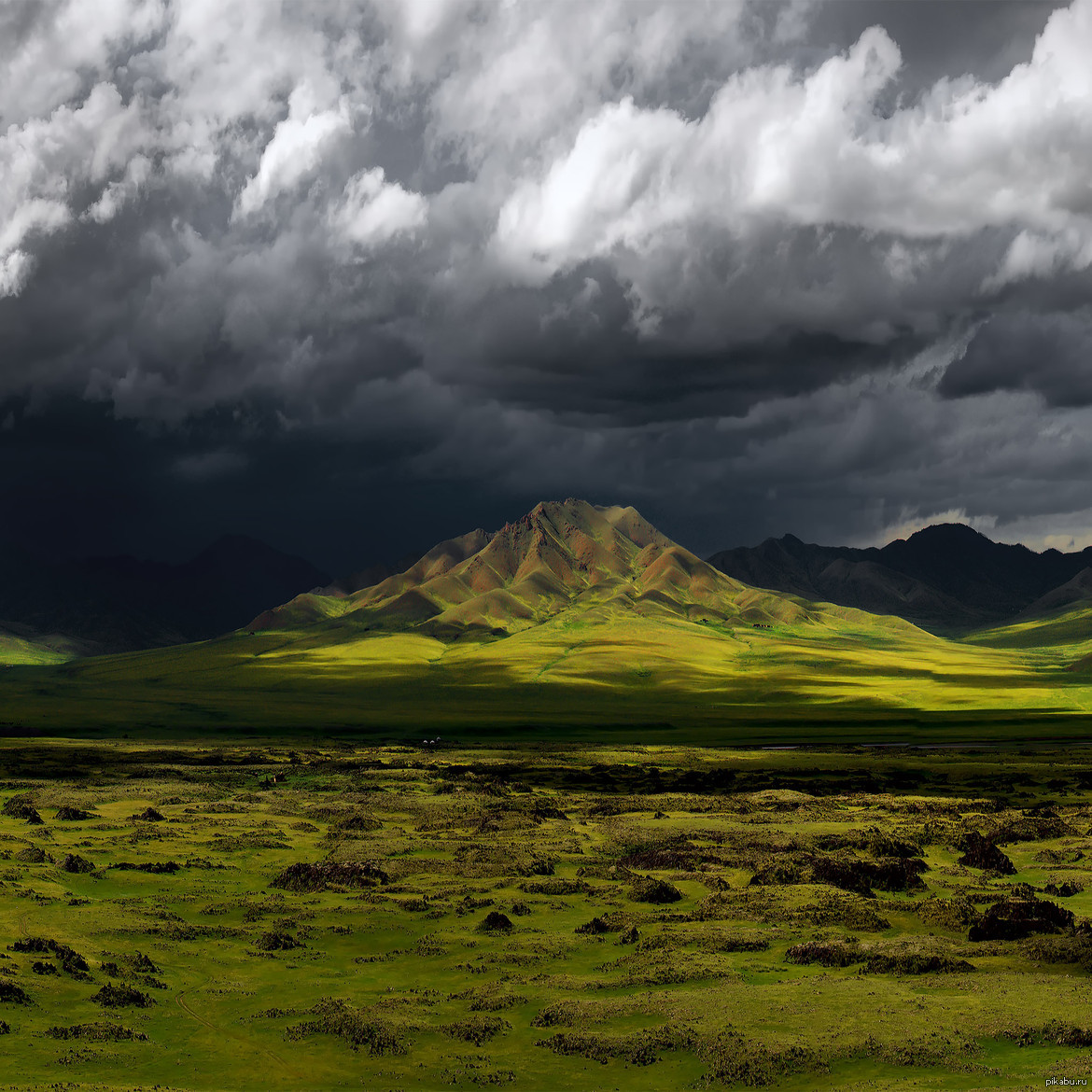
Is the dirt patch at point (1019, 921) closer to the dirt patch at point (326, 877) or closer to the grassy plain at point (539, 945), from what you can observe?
the grassy plain at point (539, 945)

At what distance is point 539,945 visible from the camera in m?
44.2

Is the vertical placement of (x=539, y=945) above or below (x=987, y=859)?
above

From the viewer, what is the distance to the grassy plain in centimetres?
2989

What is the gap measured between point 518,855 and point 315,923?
2004cm

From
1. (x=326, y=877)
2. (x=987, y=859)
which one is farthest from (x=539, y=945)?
(x=987, y=859)

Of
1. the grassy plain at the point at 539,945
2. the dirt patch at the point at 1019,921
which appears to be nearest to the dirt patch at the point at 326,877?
the grassy plain at the point at 539,945

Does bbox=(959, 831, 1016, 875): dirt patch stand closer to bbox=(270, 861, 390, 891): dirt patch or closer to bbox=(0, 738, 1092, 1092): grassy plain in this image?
bbox=(0, 738, 1092, 1092): grassy plain

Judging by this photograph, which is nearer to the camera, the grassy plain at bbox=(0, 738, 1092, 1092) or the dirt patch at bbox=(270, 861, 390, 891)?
the grassy plain at bbox=(0, 738, 1092, 1092)

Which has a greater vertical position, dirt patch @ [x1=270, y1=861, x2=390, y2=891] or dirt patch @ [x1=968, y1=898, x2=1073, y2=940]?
dirt patch @ [x1=968, y1=898, x2=1073, y2=940]

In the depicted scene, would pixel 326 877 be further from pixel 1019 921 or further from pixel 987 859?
pixel 987 859

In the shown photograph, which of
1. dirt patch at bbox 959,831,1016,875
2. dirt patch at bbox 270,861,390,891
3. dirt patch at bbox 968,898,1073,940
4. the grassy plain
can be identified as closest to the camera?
the grassy plain

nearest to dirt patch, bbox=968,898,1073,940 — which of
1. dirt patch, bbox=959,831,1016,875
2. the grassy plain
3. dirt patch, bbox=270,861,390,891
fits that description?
the grassy plain

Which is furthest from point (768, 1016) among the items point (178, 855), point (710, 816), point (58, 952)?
point (710, 816)

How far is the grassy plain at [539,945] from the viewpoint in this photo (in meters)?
29.9
